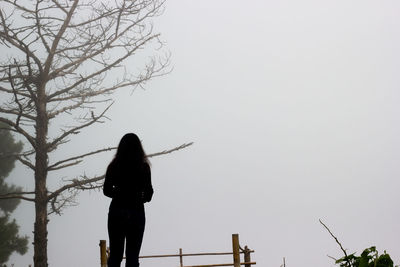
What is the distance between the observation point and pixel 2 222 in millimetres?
22625

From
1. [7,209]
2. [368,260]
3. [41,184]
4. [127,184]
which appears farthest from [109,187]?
[7,209]

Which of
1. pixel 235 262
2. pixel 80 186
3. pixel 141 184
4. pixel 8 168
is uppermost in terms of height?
pixel 8 168

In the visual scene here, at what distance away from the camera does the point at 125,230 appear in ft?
14.3

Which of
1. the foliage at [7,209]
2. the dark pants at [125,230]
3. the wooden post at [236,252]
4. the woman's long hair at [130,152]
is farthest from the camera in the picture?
the foliage at [7,209]

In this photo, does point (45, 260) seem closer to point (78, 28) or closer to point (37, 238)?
point (37, 238)

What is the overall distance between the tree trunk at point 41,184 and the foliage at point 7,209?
7.03 metres

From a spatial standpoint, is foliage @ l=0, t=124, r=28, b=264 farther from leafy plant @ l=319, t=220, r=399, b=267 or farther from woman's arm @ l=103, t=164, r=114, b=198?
leafy plant @ l=319, t=220, r=399, b=267

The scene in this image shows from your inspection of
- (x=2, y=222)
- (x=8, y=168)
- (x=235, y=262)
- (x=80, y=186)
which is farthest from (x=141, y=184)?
(x=8, y=168)

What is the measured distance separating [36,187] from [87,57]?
3718 millimetres

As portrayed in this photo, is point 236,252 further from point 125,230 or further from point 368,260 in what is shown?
point 368,260

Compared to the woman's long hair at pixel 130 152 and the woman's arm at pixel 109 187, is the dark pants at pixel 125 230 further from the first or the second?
the woman's long hair at pixel 130 152

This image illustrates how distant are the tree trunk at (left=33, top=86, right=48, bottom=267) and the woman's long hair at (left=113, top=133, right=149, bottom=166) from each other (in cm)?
927

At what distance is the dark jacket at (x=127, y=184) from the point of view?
14.3 ft

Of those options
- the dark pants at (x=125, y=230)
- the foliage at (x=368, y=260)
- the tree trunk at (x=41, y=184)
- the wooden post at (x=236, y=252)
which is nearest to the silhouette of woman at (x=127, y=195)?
the dark pants at (x=125, y=230)
